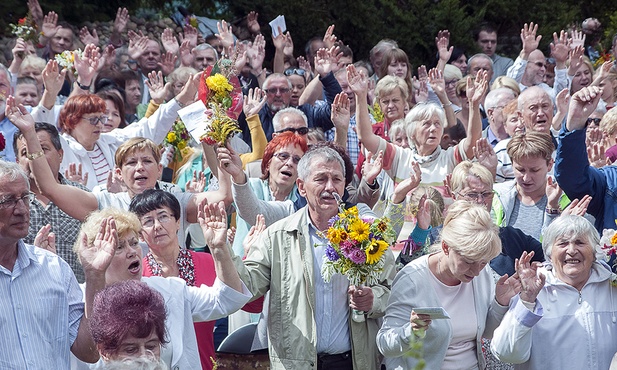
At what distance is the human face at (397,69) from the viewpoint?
10852mm

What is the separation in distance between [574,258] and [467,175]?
1340 millimetres

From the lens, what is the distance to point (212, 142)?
6633mm

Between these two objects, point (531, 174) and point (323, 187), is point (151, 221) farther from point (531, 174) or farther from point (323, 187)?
point (531, 174)

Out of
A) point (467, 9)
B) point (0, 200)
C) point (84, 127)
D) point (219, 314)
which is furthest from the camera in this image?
point (467, 9)

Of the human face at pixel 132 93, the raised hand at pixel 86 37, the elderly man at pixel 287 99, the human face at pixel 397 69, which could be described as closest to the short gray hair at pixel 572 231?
the elderly man at pixel 287 99

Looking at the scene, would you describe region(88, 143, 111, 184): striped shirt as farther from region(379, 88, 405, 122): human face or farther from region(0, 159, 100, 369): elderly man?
region(0, 159, 100, 369): elderly man

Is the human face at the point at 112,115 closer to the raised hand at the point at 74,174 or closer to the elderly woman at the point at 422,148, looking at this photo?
the raised hand at the point at 74,174

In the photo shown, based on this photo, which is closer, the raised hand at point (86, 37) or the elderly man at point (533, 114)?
the elderly man at point (533, 114)

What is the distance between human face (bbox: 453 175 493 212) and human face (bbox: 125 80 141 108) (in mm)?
4837

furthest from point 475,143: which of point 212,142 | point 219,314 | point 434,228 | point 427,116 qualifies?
point 219,314

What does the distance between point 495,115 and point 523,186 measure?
7.52 feet

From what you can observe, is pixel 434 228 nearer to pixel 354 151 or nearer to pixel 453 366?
pixel 453 366

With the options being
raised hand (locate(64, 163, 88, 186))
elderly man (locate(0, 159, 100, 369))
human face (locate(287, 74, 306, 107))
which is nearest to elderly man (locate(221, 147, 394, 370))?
elderly man (locate(0, 159, 100, 369))

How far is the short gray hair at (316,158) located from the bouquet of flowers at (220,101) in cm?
81
